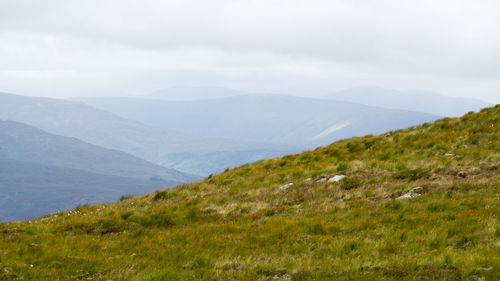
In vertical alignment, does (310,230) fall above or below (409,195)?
below

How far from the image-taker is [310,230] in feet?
47.0

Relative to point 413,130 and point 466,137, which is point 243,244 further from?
point 413,130

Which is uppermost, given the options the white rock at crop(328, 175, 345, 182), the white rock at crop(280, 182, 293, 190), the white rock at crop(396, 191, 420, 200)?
the white rock at crop(396, 191, 420, 200)

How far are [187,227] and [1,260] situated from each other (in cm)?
628

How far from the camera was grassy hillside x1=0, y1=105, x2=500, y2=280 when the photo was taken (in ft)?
35.7

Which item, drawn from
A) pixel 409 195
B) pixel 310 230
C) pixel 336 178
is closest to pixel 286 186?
pixel 336 178

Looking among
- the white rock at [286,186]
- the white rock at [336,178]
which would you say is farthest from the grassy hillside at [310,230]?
the white rock at [336,178]

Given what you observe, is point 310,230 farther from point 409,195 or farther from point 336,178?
point 336,178

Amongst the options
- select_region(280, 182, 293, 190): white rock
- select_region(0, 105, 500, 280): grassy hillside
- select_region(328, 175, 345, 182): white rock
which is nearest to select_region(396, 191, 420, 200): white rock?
select_region(0, 105, 500, 280): grassy hillside

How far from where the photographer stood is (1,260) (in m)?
12.6

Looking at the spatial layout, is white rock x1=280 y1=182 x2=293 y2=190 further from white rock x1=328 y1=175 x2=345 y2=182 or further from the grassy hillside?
white rock x1=328 y1=175 x2=345 y2=182

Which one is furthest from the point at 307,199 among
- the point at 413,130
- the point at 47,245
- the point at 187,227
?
the point at 413,130

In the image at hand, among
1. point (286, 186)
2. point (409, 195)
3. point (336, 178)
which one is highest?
point (409, 195)

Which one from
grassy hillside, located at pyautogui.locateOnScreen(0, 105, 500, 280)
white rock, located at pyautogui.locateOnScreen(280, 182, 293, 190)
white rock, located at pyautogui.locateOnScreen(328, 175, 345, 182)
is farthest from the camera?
white rock, located at pyautogui.locateOnScreen(280, 182, 293, 190)
